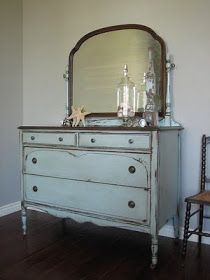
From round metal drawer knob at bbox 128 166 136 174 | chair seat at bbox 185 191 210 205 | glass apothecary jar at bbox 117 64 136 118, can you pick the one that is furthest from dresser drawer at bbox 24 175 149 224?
glass apothecary jar at bbox 117 64 136 118

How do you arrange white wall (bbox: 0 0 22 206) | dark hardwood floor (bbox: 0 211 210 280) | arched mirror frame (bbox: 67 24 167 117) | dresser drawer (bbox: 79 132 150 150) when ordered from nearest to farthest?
1. dark hardwood floor (bbox: 0 211 210 280)
2. dresser drawer (bbox: 79 132 150 150)
3. arched mirror frame (bbox: 67 24 167 117)
4. white wall (bbox: 0 0 22 206)

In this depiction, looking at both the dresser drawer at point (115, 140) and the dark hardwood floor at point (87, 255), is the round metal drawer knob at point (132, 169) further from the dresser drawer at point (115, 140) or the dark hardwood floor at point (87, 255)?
the dark hardwood floor at point (87, 255)

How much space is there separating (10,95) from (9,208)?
118 centimetres

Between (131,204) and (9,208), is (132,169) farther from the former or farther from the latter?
(9,208)

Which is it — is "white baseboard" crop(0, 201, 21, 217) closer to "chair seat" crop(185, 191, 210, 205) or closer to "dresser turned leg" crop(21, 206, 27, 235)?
"dresser turned leg" crop(21, 206, 27, 235)

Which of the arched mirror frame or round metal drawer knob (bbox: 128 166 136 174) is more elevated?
the arched mirror frame

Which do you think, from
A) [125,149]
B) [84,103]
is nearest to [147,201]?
[125,149]

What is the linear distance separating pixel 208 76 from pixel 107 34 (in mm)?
998

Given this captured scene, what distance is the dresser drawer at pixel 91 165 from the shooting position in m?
2.19

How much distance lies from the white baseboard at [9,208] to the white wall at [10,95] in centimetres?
4

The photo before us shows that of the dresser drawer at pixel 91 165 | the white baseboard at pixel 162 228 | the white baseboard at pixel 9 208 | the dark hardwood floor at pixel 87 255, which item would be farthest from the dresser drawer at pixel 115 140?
the white baseboard at pixel 9 208

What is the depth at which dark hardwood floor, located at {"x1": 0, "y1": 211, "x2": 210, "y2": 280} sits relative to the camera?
2.04 metres

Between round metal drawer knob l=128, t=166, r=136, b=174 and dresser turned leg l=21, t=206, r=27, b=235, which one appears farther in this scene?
dresser turned leg l=21, t=206, r=27, b=235

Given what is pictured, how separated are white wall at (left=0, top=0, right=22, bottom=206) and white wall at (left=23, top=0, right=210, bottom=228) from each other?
0.28 feet
